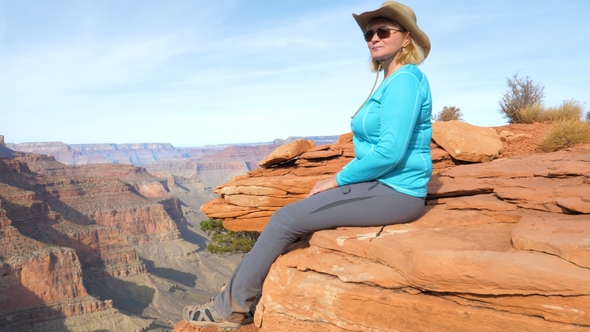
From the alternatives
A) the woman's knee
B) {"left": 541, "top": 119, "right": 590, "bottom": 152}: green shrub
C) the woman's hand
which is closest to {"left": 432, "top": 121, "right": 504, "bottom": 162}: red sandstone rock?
{"left": 541, "top": 119, "right": 590, "bottom": 152}: green shrub

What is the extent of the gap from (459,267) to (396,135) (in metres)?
1.11

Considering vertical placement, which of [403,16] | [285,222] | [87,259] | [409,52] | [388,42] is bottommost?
[87,259]

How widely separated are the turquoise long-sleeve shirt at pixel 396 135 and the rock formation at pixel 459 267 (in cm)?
55

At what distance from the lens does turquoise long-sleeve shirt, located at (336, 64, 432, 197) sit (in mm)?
3170

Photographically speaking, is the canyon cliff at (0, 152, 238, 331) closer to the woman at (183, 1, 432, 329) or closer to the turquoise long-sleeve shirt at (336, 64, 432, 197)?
the woman at (183, 1, 432, 329)

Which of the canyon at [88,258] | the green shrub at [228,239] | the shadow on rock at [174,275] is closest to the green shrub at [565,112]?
the green shrub at [228,239]

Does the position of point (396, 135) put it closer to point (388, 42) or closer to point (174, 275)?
point (388, 42)

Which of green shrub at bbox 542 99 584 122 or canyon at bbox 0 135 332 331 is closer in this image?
green shrub at bbox 542 99 584 122

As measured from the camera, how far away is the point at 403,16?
336cm

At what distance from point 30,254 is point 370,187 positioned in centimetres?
5017

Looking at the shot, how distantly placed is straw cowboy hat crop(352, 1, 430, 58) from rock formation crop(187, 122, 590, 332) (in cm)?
176

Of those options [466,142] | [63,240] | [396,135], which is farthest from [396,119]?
[63,240]

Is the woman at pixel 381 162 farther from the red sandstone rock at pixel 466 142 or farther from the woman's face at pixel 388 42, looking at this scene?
the red sandstone rock at pixel 466 142

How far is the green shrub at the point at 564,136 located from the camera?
812 cm
